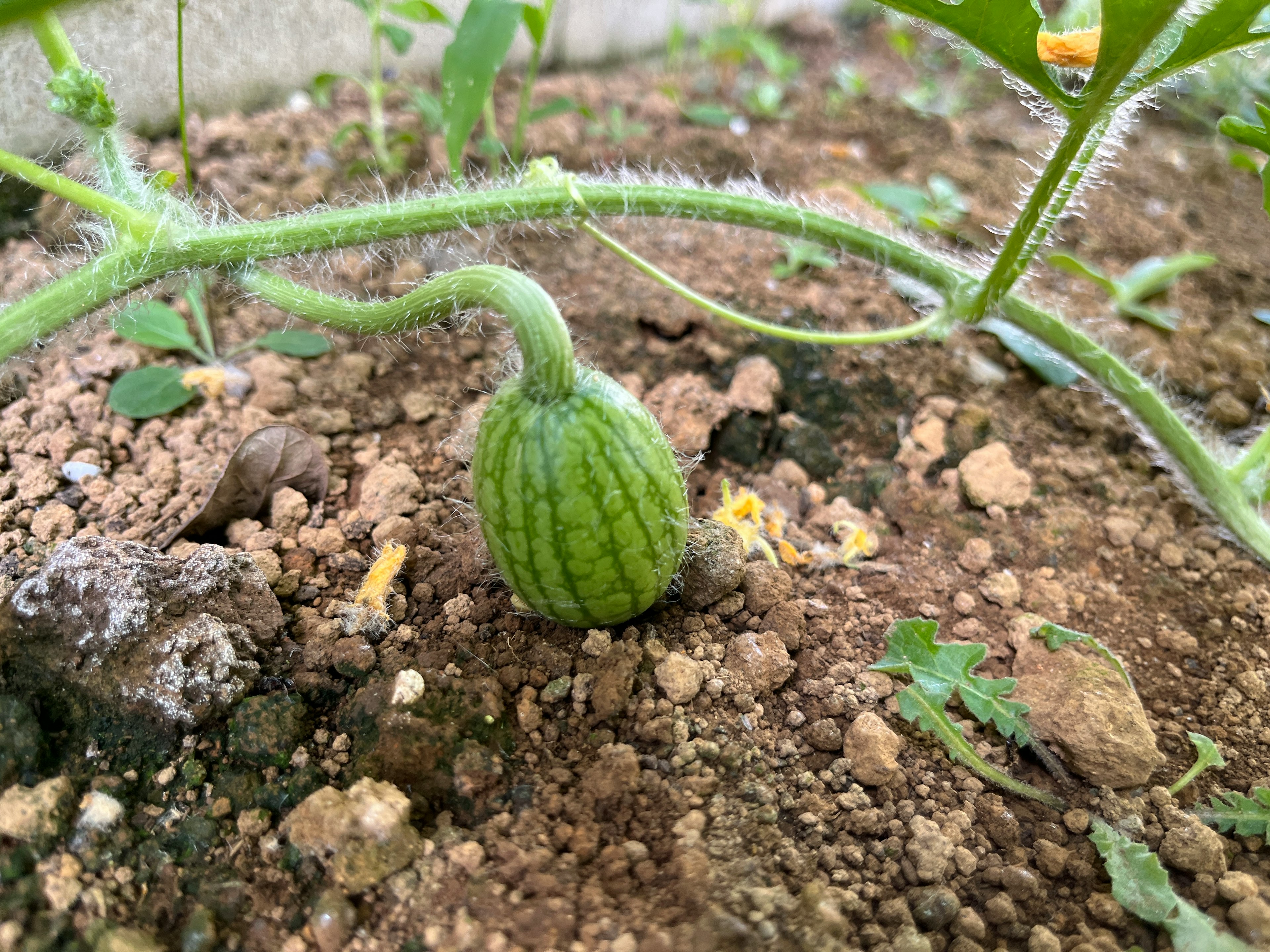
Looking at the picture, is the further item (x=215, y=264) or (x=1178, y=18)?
(x=215, y=264)

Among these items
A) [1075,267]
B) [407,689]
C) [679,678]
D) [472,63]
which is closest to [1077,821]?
[679,678]

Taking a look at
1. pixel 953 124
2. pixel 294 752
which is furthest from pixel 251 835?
pixel 953 124

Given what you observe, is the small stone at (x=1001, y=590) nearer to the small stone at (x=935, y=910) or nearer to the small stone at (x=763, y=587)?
the small stone at (x=763, y=587)

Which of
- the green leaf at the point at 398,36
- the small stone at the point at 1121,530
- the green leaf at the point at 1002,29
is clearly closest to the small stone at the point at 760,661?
the small stone at the point at 1121,530

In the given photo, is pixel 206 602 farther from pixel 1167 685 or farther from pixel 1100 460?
pixel 1100 460

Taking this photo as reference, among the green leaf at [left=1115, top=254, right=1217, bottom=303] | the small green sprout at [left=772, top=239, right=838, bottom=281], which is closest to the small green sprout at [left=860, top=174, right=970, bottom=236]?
the small green sprout at [left=772, top=239, right=838, bottom=281]

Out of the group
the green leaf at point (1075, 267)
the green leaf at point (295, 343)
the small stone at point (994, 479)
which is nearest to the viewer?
the small stone at point (994, 479)

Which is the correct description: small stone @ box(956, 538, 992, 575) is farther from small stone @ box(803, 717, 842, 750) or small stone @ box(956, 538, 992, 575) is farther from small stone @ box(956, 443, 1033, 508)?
small stone @ box(803, 717, 842, 750)
